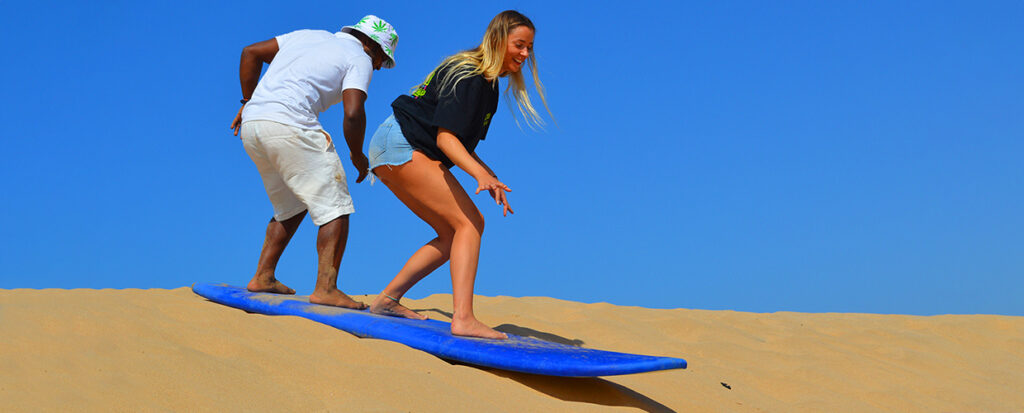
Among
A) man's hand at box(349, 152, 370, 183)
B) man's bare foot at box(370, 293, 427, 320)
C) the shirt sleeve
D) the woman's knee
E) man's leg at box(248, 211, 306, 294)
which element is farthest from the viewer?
man's leg at box(248, 211, 306, 294)

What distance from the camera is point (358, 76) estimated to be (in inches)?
172

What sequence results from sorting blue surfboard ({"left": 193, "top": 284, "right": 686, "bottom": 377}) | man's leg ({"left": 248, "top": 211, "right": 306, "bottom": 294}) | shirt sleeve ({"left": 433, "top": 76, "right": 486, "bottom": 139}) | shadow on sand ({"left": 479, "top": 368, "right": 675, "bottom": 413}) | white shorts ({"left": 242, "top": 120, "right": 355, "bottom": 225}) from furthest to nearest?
man's leg ({"left": 248, "top": 211, "right": 306, "bottom": 294}) → white shorts ({"left": 242, "top": 120, "right": 355, "bottom": 225}) → shirt sleeve ({"left": 433, "top": 76, "right": 486, "bottom": 139}) → shadow on sand ({"left": 479, "top": 368, "right": 675, "bottom": 413}) → blue surfboard ({"left": 193, "top": 284, "right": 686, "bottom": 377})

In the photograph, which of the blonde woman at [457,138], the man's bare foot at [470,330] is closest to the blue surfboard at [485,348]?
the man's bare foot at [470,330]

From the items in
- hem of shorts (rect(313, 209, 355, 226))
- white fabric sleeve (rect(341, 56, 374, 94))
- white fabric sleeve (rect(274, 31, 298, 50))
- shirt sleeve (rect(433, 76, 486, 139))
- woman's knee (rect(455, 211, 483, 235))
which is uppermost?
white fabric sleeve (rect(274, 31, 298, 50))

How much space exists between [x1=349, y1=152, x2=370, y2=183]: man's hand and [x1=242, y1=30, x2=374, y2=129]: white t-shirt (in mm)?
268

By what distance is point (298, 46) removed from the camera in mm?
4539

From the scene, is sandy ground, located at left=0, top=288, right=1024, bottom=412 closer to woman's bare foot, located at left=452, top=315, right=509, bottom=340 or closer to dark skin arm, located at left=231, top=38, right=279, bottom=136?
woman's bare foot, located at left=452, top=315, right=509, bottom=340

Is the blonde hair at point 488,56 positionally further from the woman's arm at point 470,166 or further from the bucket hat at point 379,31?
the bucket hat at point 379,31

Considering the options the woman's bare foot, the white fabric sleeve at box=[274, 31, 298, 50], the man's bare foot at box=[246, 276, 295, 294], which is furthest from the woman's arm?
the man's bare foot at box=[246, 276, 295, 294]

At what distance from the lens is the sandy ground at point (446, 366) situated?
2452mm

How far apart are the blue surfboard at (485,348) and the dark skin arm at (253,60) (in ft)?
4.85

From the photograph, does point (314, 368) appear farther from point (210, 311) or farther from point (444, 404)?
point (210, 311)

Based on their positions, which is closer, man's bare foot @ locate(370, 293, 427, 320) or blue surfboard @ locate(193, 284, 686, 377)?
blue surfboard @ locate(193, 284, 686, 377)

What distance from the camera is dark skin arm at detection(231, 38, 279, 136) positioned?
15.5ft
